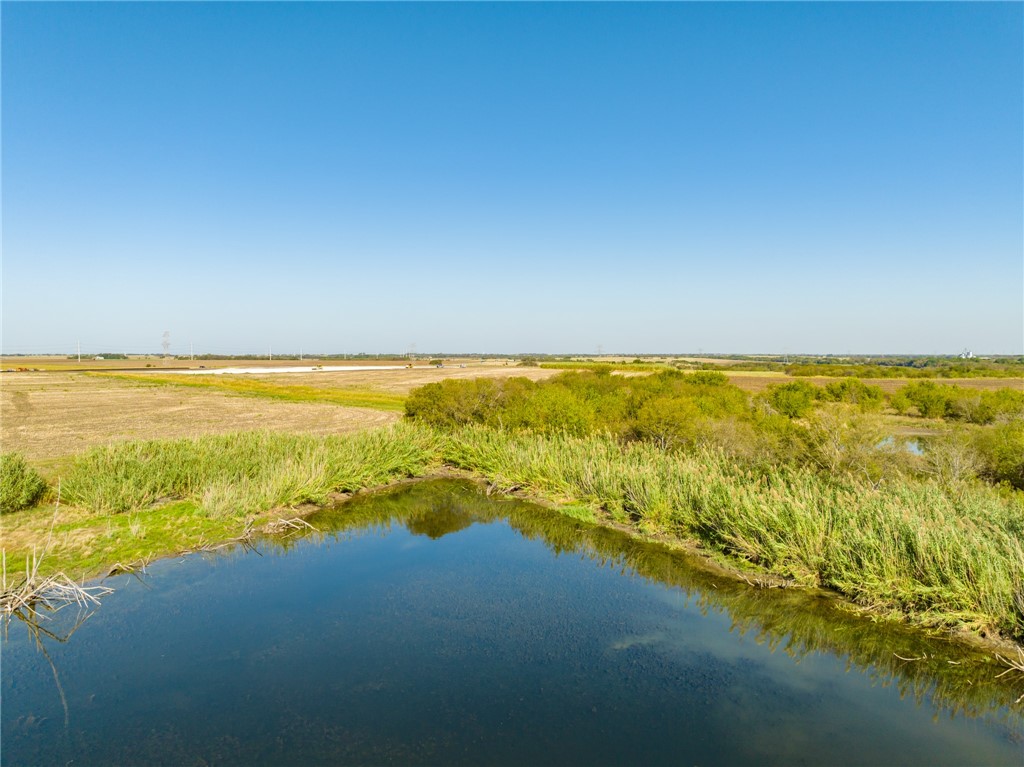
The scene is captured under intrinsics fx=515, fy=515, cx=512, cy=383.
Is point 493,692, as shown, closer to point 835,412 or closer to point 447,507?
point 447,507

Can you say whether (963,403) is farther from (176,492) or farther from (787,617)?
(176,492)

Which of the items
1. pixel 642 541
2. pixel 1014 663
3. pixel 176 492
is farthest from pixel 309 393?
pixel 1014 663

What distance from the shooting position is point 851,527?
10.8 meters

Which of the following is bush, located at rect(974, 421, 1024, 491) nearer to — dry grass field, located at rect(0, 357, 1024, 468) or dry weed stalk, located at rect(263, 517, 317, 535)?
dry weed stalk, located at rect(263, 517, 317, 535)

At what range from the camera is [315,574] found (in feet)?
39.6

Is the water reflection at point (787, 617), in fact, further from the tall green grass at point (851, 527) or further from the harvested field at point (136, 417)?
the harvested field at point (136, 417)

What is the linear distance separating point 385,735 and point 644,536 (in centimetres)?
944

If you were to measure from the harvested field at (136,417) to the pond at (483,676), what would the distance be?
55.5 ft

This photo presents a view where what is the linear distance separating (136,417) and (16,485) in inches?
998

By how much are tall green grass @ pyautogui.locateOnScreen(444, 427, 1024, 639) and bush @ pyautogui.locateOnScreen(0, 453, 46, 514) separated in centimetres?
1530

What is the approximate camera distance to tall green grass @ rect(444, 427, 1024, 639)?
8.98 m

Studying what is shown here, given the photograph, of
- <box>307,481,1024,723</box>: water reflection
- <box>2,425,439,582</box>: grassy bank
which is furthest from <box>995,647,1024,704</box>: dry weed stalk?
<box>2,425,439,582</box>: grassy bank

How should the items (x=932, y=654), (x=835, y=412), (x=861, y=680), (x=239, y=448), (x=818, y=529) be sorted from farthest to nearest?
(x=239, y=448), (x=835, y=412), (x=818, y=529), (x=932, y=654), (x=861, y=680)

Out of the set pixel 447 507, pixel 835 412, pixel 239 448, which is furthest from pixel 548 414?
pixel 239 448
